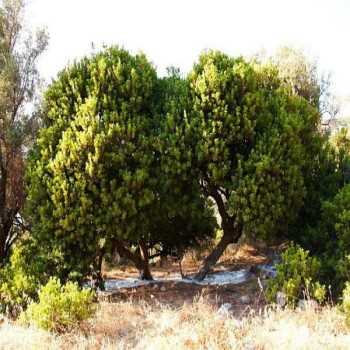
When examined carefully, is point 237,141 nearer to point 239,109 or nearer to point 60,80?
point 239,109

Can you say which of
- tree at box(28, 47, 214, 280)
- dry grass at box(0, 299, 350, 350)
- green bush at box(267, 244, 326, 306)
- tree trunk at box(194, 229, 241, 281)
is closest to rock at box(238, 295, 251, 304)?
green bush at box(267, 244, 326, 306)

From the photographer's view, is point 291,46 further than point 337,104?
No

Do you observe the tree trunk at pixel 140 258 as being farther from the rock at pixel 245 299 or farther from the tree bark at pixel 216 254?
the rock at pixel 245 299

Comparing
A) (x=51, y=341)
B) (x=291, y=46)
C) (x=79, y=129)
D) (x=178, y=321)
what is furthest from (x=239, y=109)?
(x=291, y=46)

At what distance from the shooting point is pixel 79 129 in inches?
412

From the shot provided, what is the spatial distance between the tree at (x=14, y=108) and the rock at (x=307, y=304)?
25.6 feet

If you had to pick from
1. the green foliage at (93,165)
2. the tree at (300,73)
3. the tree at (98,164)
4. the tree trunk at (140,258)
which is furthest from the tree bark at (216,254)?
the tree at (300,73)

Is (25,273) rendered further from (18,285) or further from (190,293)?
(190,293)

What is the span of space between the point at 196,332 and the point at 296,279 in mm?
2669

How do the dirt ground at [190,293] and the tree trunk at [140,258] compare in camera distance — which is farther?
the tree trunk at [140,258]

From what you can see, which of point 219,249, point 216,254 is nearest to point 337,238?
point 219,249

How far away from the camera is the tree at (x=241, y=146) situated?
10156 mm

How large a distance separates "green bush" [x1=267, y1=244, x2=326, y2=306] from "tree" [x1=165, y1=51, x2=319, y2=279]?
3.85ft

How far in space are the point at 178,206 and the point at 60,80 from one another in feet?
13.4
